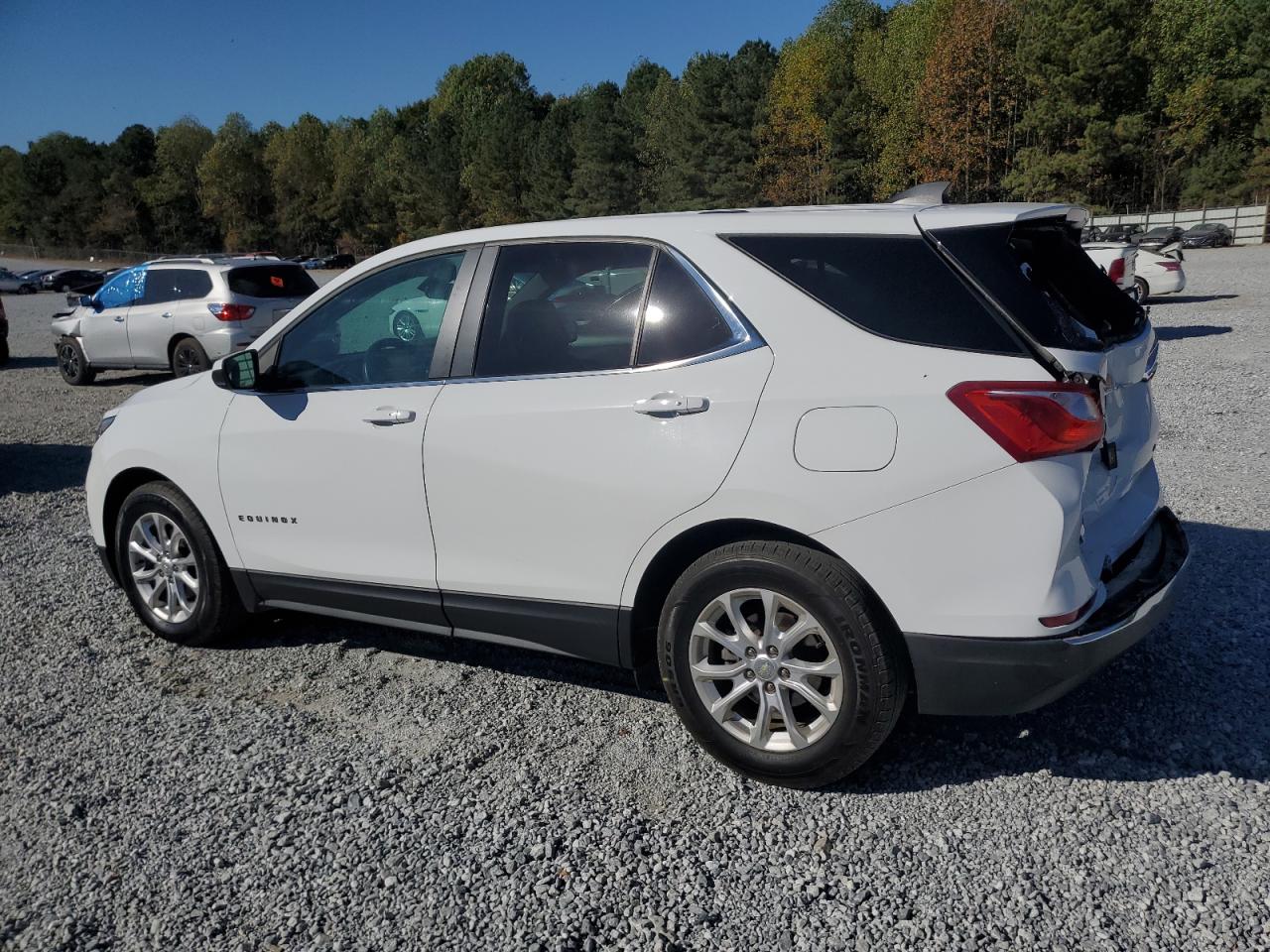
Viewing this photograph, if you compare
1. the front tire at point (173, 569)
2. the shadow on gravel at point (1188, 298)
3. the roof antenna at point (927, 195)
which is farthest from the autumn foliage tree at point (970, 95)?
the front tire at point (173, 569)

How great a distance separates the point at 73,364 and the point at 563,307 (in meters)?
14.5

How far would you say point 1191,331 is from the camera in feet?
51.1

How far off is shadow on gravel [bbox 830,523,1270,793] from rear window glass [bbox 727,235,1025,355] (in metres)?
1.36

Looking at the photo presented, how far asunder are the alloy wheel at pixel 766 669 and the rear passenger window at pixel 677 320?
2.70ft

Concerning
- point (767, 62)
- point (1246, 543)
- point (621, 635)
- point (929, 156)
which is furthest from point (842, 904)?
point (767, 62)

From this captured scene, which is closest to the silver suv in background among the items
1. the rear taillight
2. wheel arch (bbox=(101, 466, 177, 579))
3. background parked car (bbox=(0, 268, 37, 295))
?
the rear taillight

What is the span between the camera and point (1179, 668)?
161 inches

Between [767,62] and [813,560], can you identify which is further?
[767,62]

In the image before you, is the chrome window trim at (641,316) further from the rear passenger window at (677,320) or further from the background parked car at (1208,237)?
the background parked car at (1208,237)

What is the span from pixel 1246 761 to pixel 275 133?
110775mm

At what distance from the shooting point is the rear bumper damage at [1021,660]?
296cm

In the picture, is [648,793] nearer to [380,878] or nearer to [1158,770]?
[380,878]

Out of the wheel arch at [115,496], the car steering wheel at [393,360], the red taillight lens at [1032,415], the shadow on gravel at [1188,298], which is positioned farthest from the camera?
the shadow on gravel at [1188,298]

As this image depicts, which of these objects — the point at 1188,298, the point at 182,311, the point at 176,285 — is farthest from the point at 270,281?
the point at 1188,298
